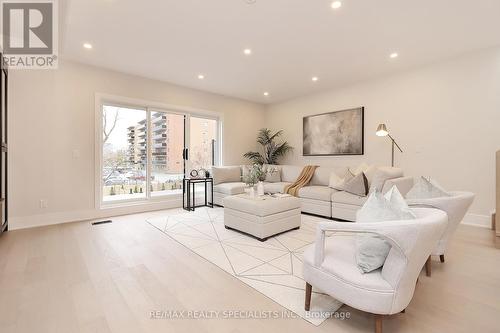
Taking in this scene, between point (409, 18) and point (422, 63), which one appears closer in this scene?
point (409, 18)

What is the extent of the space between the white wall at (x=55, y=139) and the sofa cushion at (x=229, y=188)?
1686 mm

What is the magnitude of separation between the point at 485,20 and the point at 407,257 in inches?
137

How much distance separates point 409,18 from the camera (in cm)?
277

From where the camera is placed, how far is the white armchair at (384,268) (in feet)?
3.95

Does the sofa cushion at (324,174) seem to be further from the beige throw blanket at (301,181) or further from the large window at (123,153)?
the large window at (123,153)

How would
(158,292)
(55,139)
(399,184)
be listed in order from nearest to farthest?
1. (158,292)
2. (399,184)
3. (55,139)

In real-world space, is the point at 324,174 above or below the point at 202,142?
below

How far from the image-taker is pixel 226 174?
5496mm

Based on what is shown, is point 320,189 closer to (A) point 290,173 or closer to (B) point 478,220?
(A) point 290,173

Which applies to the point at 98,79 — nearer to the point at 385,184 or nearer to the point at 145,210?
the point at 145,210

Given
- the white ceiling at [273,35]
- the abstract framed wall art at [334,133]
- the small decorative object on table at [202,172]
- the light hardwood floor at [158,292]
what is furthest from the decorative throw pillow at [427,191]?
the small decorative object on table at [202,172]

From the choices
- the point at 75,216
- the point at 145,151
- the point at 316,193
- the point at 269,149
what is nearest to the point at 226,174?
the point at 269,149

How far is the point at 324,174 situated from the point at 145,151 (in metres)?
3.91

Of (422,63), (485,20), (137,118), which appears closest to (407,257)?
(485,20)
